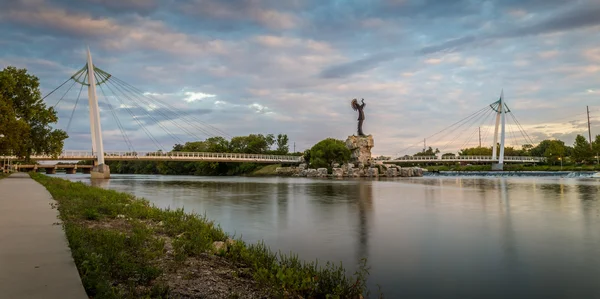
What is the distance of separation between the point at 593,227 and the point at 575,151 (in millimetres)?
116096

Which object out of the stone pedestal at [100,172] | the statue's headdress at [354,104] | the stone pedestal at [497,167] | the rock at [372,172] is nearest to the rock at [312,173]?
the rock at [372,172]

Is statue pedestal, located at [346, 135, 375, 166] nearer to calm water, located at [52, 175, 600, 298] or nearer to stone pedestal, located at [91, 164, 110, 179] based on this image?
stone pedestal, located at [91, 164, 110, 179]

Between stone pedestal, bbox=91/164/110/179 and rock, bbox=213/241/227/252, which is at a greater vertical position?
stone pedestal, bbox=91/164/110/179

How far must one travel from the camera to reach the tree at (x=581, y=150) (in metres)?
109

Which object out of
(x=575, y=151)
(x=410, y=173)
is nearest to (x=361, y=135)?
(x=410, y=173)

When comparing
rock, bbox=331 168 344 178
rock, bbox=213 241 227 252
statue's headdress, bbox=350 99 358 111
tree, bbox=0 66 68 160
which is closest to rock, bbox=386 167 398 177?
rock, bbox=331 168 344 178

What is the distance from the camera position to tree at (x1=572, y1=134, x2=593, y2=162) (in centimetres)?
10931

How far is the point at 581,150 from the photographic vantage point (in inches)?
4333

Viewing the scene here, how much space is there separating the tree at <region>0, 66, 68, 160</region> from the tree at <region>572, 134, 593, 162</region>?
402 feet

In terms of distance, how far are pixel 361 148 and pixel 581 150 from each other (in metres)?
59.7

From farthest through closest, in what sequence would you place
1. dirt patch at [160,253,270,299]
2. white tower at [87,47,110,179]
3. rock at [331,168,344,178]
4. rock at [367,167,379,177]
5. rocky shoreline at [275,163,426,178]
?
rock at [367,167,379,177], rocky shoreline at [275,163,426,178], rock at [331,168,344,178], white tower at [87,47,110,179], dirt patch at [160,253,270,299]

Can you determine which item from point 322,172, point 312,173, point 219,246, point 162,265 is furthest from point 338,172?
point 162,265

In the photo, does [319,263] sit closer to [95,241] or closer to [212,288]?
[212,288]

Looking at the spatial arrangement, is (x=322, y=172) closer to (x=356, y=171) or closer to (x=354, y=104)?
(x=356, y=171)
